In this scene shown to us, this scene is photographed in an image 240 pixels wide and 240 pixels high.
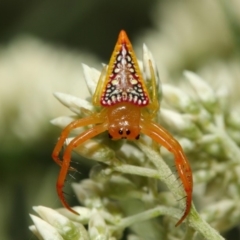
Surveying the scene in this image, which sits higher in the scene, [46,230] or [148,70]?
[148,70]

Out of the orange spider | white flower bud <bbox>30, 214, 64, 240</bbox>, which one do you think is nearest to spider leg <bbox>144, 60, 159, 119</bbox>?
the orange spider

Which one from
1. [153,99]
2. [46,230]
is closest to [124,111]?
[153,99]

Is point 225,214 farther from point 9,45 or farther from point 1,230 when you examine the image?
point 9,45

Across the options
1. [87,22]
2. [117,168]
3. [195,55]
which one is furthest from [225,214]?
[87,22]

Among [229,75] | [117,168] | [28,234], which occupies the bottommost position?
[28,234]

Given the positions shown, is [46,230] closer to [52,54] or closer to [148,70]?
[148,70]

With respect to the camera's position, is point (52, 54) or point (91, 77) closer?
point (91, 77)

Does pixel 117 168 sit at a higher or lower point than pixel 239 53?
lower
